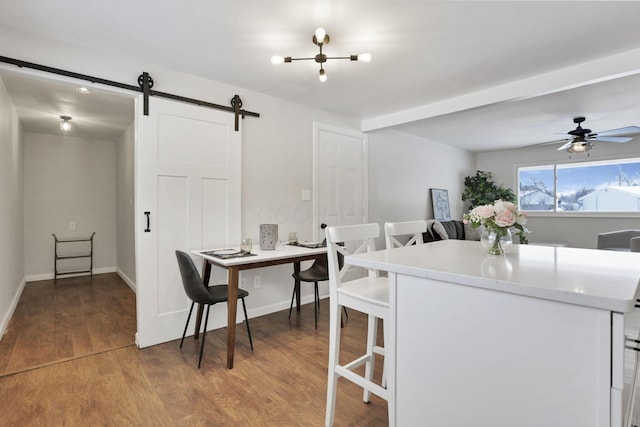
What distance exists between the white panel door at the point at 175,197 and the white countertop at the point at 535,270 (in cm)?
190

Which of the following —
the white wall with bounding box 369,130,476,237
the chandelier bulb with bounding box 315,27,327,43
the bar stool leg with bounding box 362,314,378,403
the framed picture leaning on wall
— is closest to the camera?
the bar stool leg with bounding box 362,314,378,403

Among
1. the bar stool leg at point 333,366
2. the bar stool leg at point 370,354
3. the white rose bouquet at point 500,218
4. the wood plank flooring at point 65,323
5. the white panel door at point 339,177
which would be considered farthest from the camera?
the white panel door at point 339,177

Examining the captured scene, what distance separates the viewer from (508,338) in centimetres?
106

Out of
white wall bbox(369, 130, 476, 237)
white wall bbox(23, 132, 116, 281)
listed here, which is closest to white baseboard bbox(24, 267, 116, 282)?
white wall bbox(23, 132, 116, 281)

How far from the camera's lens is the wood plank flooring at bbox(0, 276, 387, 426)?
1.76m

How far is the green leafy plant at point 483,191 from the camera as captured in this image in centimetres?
657

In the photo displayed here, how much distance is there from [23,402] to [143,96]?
220 centimetres

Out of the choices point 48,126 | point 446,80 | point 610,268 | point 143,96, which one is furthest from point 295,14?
point 48,126

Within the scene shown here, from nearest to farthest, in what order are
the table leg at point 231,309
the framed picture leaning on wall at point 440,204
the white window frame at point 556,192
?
the table leg at point 231,309 → the white window frame at point 556,192 → the framed picture leaning on wall at point 440,204

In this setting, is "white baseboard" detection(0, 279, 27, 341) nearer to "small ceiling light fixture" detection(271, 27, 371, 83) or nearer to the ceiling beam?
"small ceiling light fixture" detection(271, 27, 371, 83)

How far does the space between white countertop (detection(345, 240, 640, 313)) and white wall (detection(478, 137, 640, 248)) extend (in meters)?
5.48

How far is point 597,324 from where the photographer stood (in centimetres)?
89

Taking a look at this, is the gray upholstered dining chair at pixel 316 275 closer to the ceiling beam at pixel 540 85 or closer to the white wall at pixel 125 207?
the ceiling beam at pixel 540 85

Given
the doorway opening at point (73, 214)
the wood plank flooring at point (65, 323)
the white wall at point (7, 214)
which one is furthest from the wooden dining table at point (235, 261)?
the white wall at point (7, 214)
